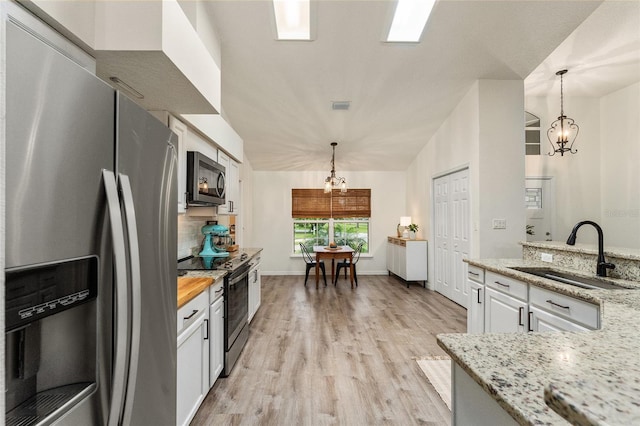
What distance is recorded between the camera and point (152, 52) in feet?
4.53

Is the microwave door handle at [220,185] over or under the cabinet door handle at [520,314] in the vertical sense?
over

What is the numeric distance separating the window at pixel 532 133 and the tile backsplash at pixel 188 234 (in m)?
5.39

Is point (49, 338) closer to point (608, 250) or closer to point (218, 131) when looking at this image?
point (218, 131)

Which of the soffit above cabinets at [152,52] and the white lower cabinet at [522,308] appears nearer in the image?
the soffit above cabinets at [152,52]

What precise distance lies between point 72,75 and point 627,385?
4.38 feet

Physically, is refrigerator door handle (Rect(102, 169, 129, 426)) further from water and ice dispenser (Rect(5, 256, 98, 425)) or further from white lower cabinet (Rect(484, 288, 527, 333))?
white lower cabinet (Rect(484, 288, 527, 333))

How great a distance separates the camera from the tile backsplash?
9.67ft

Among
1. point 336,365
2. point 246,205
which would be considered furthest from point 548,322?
point 246,205

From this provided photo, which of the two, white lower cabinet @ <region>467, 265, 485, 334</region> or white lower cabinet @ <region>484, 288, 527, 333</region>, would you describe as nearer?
white lower cabinet @ <region>484, 288, 527, 333</region>

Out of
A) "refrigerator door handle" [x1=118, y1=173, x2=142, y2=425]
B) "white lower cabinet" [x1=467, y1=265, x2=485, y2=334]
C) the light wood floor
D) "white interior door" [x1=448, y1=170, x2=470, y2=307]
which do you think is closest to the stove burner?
the light wood floor

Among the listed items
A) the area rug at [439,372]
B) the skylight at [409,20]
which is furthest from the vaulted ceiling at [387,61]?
the area rug at [439,372]

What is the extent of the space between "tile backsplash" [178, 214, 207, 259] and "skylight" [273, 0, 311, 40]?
210 cm

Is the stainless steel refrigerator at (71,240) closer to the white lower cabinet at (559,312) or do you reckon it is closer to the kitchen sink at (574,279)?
the white lower cabinet at (559,312)

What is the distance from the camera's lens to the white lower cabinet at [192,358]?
5.20ft
